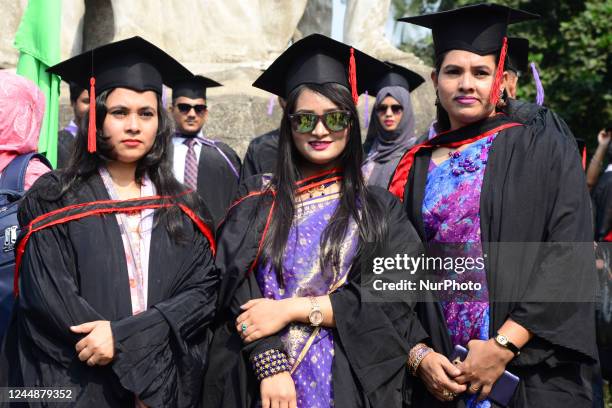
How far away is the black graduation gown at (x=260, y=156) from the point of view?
5.27 m

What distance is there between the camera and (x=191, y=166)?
18.3 ft

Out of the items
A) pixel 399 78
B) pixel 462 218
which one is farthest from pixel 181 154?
pixel 462 218

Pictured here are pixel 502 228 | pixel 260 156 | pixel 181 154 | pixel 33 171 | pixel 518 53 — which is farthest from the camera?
pixel 181 154

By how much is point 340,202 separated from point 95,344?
3.22ft

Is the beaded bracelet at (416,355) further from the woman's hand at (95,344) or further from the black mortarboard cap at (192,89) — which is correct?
the black mortarboard cap at (192,89)

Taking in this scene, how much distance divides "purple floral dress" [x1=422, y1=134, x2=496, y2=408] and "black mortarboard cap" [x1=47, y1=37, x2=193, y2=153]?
1172mm

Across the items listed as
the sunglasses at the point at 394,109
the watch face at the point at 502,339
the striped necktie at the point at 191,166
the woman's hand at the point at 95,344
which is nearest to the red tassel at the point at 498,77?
the watch face at the point at 502,339

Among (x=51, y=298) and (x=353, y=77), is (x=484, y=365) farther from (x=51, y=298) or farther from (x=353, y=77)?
(x=51, y=298)

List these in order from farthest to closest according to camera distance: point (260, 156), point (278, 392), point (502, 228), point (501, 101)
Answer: point (260, 156), point (501, 101), point (502, 228), point (278, 392)

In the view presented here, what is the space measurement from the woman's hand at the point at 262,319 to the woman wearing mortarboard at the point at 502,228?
0.54 m

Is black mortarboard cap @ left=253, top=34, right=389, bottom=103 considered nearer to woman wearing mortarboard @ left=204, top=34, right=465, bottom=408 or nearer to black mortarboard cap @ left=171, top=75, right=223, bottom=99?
woman wearing mortarboard @ left=204, top=34, right=465, bottom=408

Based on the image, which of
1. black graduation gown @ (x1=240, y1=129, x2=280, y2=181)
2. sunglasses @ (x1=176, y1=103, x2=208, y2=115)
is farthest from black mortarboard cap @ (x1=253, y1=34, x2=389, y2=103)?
sunglasses @ (x1=176, y1=103, x2=208, y2=115)

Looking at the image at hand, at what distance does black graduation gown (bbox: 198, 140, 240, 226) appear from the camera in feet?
17.8

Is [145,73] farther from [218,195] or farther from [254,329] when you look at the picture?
[218,195]
